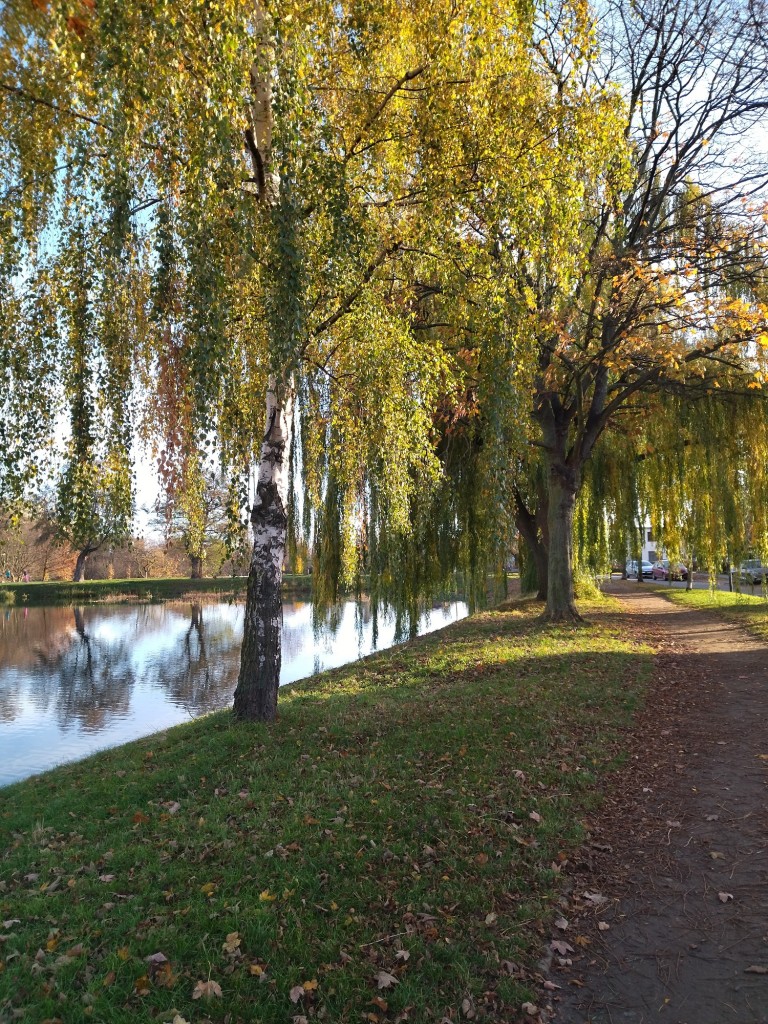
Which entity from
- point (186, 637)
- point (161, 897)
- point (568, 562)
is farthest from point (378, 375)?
point (186, 637)

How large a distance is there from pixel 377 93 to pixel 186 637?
68.4 ft

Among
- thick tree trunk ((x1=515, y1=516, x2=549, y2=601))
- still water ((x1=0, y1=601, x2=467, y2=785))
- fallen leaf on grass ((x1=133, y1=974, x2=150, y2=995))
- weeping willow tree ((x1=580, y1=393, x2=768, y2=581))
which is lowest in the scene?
still water ((x1=0, y1=601, x2=467, y2=785))

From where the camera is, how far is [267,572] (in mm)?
6953

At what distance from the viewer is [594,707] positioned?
7793mm

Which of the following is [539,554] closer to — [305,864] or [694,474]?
[694,474]

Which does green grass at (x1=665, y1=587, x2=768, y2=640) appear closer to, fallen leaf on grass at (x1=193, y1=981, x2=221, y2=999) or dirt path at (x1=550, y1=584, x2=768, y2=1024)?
dirt path at (x1=550, y1=584, x2=768, y2=1024)

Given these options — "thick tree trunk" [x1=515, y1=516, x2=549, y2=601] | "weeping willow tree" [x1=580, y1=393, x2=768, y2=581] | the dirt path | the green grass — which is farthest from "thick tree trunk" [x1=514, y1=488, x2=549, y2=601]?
the dirt path

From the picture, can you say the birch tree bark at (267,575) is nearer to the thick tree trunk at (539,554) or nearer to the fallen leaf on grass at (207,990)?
the fallen leaf on grass at (207,990)

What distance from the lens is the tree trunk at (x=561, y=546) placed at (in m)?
14.9

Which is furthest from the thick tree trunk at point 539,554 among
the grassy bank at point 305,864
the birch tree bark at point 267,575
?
the birch tree bark at point 267,575

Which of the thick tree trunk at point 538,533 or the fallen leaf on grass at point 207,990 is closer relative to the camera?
the fallen leaf on grass at point 207,990

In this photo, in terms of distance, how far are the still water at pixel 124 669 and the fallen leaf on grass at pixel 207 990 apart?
4.02 m

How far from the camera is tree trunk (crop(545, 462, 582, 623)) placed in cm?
1486

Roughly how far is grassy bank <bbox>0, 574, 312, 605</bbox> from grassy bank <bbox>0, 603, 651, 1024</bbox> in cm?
3300
